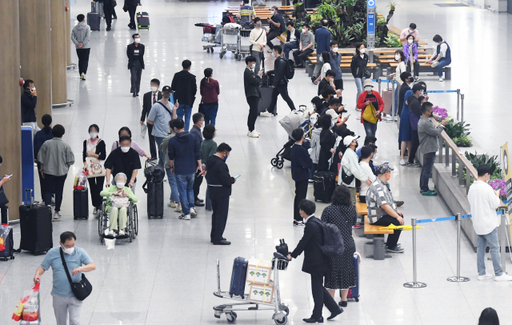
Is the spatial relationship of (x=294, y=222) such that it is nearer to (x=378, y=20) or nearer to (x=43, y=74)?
(x=43, y=74)

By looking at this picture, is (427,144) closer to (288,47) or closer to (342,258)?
(342,258)

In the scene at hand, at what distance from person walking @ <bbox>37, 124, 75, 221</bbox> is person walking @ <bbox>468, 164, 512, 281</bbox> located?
6024 mm

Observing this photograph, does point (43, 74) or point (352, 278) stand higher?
point (43, 74)

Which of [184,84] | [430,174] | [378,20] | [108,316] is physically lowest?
[108,316]

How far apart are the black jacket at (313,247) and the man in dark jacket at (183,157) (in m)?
3.91

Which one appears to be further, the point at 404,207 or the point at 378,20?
the point at 378,20

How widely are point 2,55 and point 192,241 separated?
13.2ft

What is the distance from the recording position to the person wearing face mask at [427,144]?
47.5 feet

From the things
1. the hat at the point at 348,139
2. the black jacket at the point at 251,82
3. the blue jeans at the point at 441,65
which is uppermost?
the blue jeans at the point at 441,65

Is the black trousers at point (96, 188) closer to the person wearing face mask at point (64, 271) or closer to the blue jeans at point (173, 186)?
the blue jeans at point (173, 186)

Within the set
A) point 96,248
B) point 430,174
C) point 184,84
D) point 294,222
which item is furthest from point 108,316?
point 184,84

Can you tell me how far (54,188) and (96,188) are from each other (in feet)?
A: 2.16

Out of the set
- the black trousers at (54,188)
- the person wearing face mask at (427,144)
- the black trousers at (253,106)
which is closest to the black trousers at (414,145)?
the person wearing face mask at (427,144)

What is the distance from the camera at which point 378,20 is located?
30.8m
